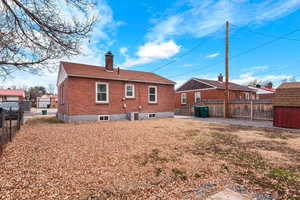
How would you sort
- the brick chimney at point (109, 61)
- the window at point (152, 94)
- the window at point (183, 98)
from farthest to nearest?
the window at point (183, 98) < the window at point (152, 94) < the brick chimney at point (109, 61)

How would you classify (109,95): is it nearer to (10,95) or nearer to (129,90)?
(129,90)

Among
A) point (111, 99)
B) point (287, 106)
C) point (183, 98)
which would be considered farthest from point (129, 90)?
point (183, 98)

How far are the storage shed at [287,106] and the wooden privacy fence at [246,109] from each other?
265 centimetres

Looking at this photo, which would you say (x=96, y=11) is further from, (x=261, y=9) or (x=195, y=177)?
(x=261, y=9)

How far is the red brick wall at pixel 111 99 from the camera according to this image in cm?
1031

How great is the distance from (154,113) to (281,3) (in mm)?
12149

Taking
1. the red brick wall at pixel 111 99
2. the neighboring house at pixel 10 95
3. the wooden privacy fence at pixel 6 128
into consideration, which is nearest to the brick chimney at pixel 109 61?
the red brick wall at pixel 111 99

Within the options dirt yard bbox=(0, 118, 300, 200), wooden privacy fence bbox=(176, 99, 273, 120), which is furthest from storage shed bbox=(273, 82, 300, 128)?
dirt yard bbox=(0, 118, 300, 200)

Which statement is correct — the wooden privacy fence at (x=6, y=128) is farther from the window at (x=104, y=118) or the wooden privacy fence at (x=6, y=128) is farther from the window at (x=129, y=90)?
the window at (x=129, y=90)

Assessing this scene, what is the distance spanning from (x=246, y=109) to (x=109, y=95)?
11940 mm

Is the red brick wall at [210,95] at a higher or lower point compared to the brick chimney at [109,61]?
lower

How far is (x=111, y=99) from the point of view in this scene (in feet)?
38.4

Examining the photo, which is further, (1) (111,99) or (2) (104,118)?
(1) (111,99)

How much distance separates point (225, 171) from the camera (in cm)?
317
